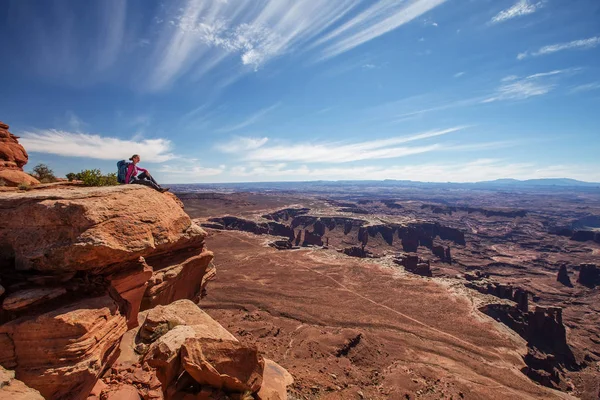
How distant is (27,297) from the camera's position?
251 inches

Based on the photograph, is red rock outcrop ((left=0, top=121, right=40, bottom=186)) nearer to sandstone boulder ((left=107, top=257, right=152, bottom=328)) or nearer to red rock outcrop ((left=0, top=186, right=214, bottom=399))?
red rock outcrop ((left=0, top=186, right=214, bottom=399))

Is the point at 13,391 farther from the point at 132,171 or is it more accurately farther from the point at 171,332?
the point at 132,171

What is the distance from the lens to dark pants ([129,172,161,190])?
1106cm

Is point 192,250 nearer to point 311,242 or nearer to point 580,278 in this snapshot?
point 311,242

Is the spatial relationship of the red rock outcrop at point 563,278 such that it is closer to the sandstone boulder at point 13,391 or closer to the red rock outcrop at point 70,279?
the red rock outcrop at point 70,279

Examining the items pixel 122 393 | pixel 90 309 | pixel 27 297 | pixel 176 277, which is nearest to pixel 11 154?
pixel 176 277

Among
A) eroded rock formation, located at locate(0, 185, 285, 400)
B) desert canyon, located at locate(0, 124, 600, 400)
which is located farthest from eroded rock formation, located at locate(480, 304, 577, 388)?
eroded rock formation, located at locate(0, 185, 285, 400)

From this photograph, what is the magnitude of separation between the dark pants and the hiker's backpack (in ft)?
1.10

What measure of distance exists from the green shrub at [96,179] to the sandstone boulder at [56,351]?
5144mm

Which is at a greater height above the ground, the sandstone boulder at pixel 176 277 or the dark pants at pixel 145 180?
Answer: the dark pants at pixel 145 180

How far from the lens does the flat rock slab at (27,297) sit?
6.21m

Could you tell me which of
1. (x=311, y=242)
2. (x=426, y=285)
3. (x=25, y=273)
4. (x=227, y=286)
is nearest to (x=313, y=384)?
(x=25, y=273)

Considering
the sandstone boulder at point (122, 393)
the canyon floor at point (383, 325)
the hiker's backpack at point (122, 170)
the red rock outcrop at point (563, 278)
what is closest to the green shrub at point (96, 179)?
the hiker's backpack at point (122, 170)

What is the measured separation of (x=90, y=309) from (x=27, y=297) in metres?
1.21
